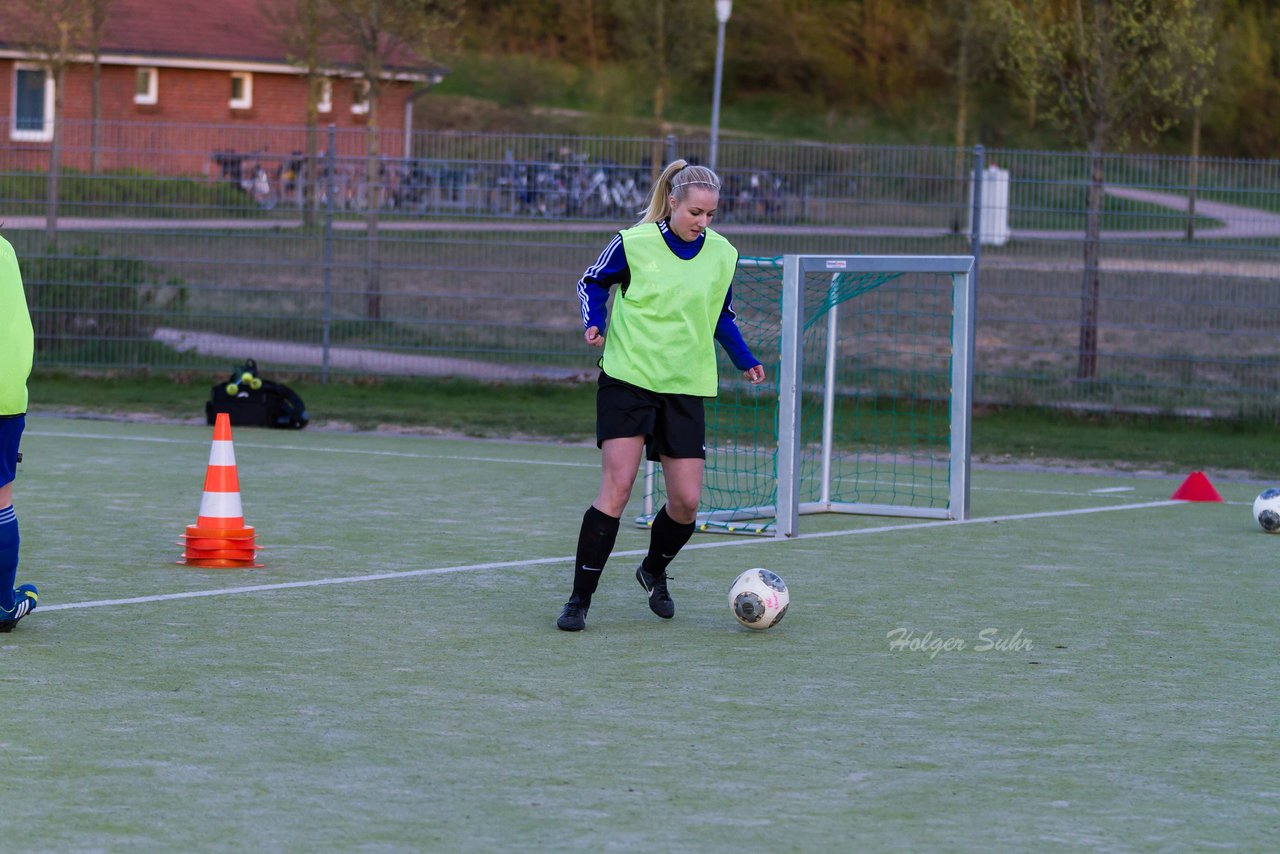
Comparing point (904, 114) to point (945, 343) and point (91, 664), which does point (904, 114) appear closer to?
point (945, 343)

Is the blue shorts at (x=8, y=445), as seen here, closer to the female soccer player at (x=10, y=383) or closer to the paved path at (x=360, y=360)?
the female soccer player at (x=10, y=383)

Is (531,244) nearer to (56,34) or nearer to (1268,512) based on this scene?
(1268,512)

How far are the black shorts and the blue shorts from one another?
2.15 m

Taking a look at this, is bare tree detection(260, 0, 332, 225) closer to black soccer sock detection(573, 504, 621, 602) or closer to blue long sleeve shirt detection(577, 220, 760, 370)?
blue long sleeve shirt detection(577, 220, 760, 370)

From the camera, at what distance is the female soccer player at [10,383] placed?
22.0ft

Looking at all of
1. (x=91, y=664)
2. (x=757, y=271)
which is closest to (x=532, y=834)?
(x=91, y=664)

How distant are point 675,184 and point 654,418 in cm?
91

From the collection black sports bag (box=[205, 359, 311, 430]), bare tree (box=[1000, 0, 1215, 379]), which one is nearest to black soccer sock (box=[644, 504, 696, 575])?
black sports bag (box=[205, 359, 311, 430])

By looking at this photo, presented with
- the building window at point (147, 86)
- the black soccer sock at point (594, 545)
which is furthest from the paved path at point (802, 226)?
the building window at point (147, 86)

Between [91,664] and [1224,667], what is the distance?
4.06 meters

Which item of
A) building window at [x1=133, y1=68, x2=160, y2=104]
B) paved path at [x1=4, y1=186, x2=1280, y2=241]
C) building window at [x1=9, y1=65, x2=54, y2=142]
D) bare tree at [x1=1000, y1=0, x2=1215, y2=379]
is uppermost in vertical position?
building window at [x1=133, y1=68, x2=160, y2=104]

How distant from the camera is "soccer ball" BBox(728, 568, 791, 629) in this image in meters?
7.41

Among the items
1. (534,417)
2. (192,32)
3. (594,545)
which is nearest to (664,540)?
(594,545)

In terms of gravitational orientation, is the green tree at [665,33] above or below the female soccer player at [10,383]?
above
